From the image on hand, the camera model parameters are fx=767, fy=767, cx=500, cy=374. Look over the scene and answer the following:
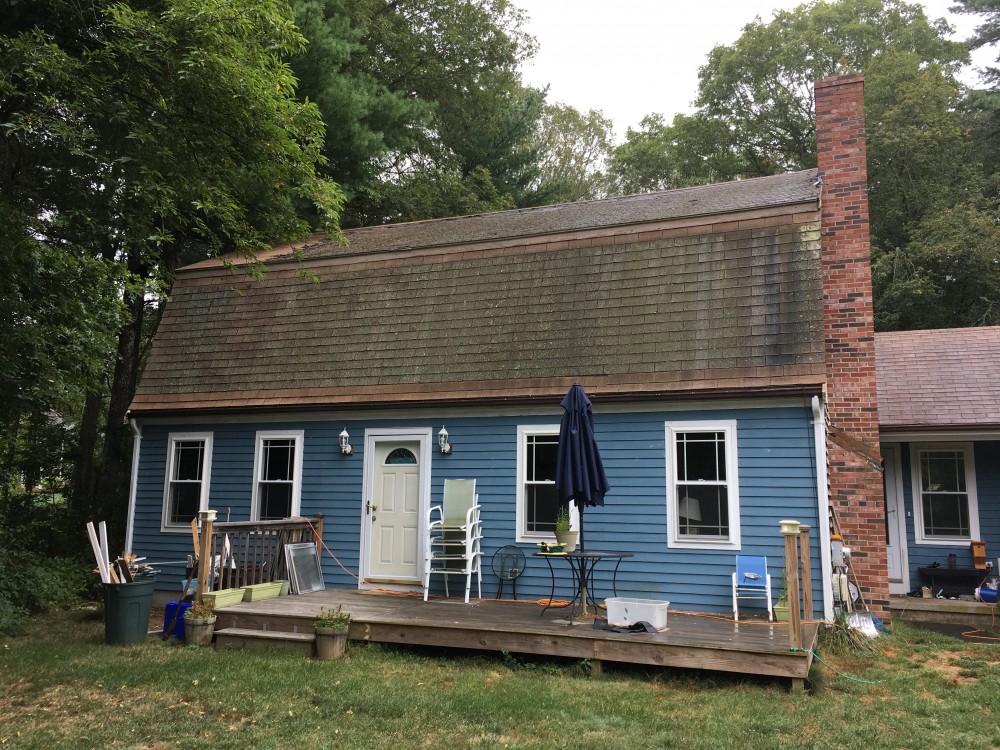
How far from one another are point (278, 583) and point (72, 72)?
18.7 ft

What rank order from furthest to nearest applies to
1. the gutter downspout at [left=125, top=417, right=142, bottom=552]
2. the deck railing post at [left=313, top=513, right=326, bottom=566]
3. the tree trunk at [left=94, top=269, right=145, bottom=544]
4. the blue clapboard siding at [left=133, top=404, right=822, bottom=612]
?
the tree trunk at [left=94, top=269, right=145, bottom=544]
the gutter downspout at [left=125, top=417, right=142, bottom=552]
the deck railing post at [left=313, top=513, right=326, bottom=566]
the blue clapboard siding at [left=133, top=404, right=822, bottom=612]

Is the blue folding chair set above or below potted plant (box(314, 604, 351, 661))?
above

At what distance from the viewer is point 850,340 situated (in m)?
9.15

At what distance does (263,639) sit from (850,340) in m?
7.33

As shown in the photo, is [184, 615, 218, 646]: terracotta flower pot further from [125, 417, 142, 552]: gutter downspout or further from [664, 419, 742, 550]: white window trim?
[664, 419, 742, 550]: white window trim

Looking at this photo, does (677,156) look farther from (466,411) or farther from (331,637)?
(331,637)

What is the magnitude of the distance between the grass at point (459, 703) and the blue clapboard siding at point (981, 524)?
350 cm

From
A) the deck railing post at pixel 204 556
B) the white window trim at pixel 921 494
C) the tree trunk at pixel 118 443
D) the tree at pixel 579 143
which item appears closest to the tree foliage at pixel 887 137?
the tree at pixel 579 143

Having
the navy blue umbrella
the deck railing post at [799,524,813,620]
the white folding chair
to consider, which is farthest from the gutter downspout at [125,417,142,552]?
the deck railing post at [799,524,813,620]

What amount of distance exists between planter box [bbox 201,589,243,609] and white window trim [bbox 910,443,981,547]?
9.04m

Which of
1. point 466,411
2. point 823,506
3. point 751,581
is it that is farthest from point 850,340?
point 466,411

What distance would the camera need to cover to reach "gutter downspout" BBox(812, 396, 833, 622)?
25.1ft

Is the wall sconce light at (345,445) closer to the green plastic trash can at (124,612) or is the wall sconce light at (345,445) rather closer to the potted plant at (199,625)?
the potted plant at (199,625)

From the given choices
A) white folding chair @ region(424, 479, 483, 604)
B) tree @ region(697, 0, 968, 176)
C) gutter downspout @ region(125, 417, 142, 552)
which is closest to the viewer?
white folding chair @ region(424, 479, 483, 604)
